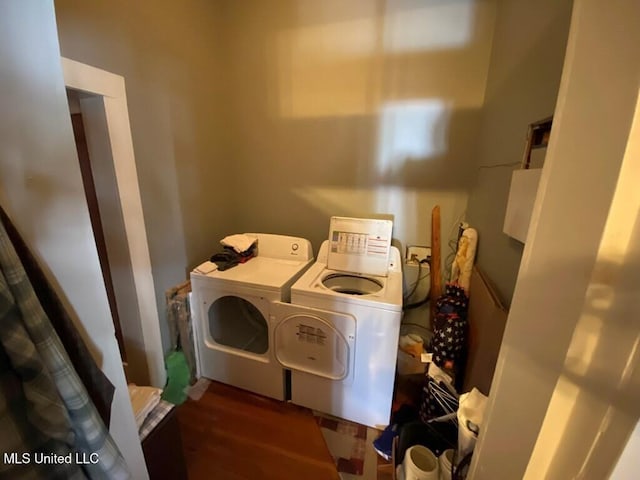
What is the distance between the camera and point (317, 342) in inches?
61.1

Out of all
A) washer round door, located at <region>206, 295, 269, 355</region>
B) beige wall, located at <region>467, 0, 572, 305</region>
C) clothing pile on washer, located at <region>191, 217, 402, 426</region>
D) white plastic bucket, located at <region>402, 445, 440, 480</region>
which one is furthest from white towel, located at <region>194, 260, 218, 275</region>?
Answer: beige wall, located at <region>467, 0, 572, 305</region>

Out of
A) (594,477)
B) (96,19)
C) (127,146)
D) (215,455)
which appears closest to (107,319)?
(594,477)

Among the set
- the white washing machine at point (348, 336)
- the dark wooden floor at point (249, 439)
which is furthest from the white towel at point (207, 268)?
the dark wooden floor at point (249, 439)

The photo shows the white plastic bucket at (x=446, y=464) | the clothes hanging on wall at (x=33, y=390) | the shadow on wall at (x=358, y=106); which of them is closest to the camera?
the clothes hanging on wall at (x=33, y=390)

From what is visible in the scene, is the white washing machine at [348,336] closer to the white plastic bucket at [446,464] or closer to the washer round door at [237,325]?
the washer round door at [237,325]

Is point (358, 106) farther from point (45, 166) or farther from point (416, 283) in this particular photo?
point (45, 166)

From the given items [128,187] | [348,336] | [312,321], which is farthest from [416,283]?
[128,187]

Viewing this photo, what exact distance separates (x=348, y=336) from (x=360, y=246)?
2.05 ft

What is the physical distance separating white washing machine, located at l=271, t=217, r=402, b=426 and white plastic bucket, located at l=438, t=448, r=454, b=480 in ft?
1.52

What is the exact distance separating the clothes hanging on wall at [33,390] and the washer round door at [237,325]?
Result: 1273 mm

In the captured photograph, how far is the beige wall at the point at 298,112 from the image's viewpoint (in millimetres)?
1646

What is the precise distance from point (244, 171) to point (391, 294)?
1.62 m

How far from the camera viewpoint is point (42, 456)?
1.47 feet

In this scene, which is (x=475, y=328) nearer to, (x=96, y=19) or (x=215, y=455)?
(x=215, y=455)
